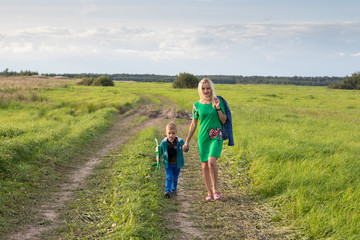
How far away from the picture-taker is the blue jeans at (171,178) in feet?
20.4

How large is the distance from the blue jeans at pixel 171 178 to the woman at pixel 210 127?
706 millimetres

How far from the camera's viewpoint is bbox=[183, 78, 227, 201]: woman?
19.0 ft

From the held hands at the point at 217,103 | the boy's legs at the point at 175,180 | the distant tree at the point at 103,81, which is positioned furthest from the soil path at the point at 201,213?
the distant tree at the point at 103,81

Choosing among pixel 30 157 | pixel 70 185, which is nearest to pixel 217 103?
pixel 70 185

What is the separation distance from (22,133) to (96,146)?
2468 millimetres

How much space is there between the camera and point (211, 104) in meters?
5.91

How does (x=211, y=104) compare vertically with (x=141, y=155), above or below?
above

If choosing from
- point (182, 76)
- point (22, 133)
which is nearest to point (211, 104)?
point (22, 133)

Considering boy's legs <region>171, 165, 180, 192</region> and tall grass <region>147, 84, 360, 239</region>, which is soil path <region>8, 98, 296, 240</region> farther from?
tall grass <region>147, 84, 360, 239</region>

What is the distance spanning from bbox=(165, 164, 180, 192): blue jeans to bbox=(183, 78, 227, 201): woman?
71 cm

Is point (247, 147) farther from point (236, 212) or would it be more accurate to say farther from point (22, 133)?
point (22, 133)

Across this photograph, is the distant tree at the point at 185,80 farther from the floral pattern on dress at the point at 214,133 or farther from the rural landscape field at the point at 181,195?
the floral pattern on dress at the point at 214,133

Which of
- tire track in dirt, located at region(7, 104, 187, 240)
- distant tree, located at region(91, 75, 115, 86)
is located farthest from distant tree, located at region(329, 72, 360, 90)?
tire track in dirt, located at region(7, 104, 187, 240)

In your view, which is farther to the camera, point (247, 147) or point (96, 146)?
point (96, 146)
